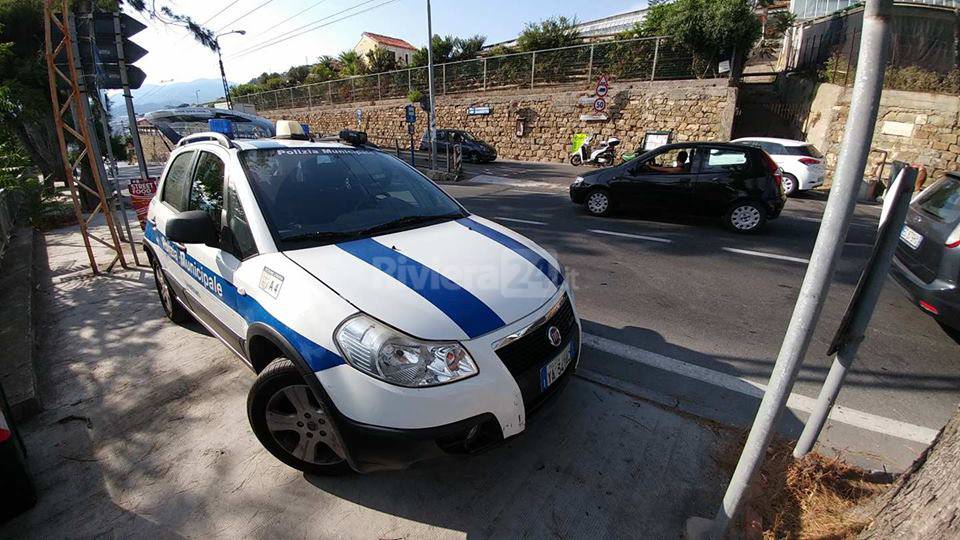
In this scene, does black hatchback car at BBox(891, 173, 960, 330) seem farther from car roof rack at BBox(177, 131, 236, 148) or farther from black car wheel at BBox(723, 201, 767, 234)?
car roof rack at BBox(177, 131, 236, 148)

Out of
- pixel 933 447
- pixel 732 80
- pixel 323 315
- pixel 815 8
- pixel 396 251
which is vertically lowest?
pixel 933 447

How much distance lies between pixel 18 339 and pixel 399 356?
3.81 metres

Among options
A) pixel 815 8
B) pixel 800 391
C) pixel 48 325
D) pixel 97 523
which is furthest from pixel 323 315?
pixel 815 8

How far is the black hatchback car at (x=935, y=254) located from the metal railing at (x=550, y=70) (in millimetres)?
15328

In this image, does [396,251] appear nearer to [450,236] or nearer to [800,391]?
[450,236]

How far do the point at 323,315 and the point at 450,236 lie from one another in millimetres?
1033

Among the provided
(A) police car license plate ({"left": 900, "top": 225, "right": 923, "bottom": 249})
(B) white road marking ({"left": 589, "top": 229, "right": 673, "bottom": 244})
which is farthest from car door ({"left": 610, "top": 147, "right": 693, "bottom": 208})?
(A) police car license plate ({"left": 900, "top": 225, "right": 923, "bottom": 249})

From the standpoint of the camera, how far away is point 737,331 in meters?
3.81

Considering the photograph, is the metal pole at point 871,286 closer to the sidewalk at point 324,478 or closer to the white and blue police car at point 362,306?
the sidewalk at point 324,478

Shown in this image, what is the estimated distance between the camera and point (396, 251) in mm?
2422

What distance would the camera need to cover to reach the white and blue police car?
73.2 inches

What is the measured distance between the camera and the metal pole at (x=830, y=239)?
126cm

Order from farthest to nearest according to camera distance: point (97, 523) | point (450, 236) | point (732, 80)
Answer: point (732, 80) < point (450, 236) < point (97, 523)

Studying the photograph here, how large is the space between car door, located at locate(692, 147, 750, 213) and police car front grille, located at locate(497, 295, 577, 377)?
588 centimetres
